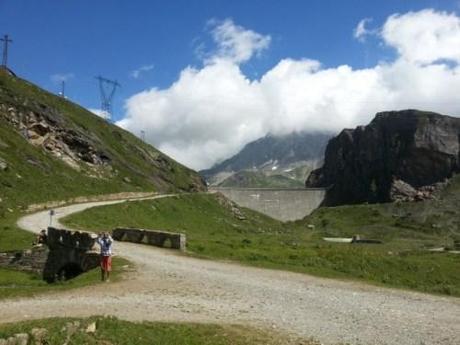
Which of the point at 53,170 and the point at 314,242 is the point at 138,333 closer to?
the point at 314,242

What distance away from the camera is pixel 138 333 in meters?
17.5

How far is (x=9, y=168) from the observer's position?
75.0 m

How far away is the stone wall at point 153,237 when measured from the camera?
41000 mm

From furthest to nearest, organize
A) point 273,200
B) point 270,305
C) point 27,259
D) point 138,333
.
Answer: point 273,200
point 27,259
point 270,305
point 138,333

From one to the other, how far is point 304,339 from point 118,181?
92688 mm

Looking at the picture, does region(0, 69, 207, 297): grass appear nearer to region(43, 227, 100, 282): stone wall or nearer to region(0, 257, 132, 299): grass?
region(0, 257, 132, 299): grass

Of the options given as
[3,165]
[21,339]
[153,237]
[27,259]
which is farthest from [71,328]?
[3,165]

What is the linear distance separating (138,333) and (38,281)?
2068 cm

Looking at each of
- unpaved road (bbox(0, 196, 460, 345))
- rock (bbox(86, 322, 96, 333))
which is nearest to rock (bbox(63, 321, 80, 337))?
rock (bbox(86, 322, 96, 333))

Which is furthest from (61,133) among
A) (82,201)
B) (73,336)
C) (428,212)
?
(73,336)

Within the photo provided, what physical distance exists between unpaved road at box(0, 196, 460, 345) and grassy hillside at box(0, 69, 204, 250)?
1864cm

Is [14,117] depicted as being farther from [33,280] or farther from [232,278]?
[232,278]

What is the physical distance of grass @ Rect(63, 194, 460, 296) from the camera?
3638cm

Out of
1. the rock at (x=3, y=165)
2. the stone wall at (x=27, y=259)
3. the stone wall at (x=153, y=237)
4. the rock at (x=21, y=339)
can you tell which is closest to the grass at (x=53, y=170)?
the rock at (x=3, y=165)
